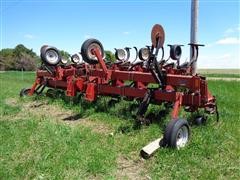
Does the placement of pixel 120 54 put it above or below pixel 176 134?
above

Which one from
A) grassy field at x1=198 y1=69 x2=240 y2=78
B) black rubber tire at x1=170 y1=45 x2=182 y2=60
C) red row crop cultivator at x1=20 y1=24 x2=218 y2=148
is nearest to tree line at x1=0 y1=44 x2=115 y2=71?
grassy field at x1=198 y1=69 x2=240 y2=78

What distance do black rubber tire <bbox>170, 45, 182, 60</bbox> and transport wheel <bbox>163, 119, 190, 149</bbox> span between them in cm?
268

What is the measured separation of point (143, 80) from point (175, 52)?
3.25 ft

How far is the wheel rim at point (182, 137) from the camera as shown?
19.7 feet

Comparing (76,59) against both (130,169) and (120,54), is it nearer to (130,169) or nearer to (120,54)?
(120,54)

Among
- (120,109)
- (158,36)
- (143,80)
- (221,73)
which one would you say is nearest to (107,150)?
(158,36)

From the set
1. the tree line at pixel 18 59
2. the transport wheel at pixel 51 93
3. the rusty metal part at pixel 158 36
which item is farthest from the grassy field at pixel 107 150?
the tree line at pixel 18 59

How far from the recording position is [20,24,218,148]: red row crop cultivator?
7.03 meters

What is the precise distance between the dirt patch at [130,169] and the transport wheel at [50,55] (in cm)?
700

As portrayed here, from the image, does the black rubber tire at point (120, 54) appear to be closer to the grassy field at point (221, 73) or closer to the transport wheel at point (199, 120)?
the transport wheel at point (199, 120)

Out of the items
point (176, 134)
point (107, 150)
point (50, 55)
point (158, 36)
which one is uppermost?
point (158, 36)

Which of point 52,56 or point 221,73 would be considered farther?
point 221,73

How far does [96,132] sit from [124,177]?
2.41 metres

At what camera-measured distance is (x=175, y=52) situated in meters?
8.43
